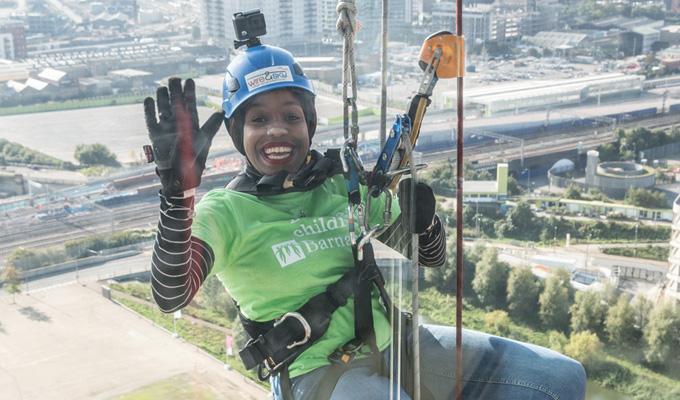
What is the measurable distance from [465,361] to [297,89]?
331 mm

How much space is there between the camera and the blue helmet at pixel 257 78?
788 millimetres

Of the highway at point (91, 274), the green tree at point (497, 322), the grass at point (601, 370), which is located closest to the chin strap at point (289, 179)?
the grass at point (601, 370)

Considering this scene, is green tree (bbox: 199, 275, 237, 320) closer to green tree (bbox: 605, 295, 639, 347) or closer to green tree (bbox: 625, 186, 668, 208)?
green tree (bbox: 605, 295, 639, 347)

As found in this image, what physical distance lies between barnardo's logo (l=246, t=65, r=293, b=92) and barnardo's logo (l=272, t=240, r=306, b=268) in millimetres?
160

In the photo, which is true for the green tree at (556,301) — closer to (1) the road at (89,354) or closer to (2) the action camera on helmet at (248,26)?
(1) the road at (89,354)

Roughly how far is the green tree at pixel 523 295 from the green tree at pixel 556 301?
0.33 feet

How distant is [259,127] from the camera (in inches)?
31.5

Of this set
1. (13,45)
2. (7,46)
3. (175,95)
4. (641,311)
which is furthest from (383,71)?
(7,46)

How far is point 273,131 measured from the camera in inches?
31.3

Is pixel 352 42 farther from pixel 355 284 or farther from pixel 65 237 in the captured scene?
pixel 65 237

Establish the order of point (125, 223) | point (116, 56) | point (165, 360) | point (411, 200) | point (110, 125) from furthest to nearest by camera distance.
Result: point (116, 56) < point (110, 125) < point (125, 223) < point (165, 360) < point (411, 200)

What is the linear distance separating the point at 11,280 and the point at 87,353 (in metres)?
1.88

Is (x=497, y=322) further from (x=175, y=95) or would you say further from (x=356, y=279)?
(x=175, y=95)

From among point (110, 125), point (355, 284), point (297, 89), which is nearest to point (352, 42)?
point (297, 89)
